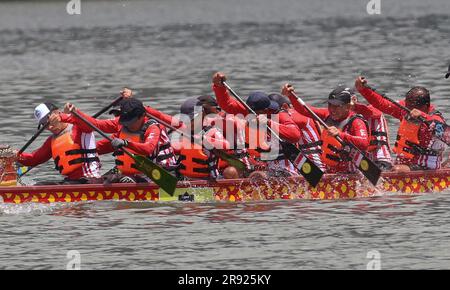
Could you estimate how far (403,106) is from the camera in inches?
974

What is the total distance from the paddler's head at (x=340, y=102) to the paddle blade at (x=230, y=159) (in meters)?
1.99

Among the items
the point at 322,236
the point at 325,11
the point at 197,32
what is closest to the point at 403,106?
the point at 322,236

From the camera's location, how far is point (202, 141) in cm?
2367

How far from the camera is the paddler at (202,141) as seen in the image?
77.9 ft

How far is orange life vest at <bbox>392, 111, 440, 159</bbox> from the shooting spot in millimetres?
24766

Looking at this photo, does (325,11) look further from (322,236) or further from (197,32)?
(322,236)

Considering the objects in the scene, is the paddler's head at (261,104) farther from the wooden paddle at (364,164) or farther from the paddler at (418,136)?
the paddler at (418,136)

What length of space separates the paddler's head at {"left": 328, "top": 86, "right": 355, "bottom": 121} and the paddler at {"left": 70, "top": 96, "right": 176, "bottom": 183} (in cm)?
312

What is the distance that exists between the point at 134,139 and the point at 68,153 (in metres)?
1.23

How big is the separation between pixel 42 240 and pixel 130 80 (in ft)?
86.6

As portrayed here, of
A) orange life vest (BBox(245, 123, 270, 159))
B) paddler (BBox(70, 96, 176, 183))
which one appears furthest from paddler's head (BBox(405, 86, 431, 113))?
paddler (BBox(70, 96, 176, 183))

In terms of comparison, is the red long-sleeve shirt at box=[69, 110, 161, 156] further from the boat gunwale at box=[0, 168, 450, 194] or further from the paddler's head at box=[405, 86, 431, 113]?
the paddler's head at box=[405, 86, 431, 113]

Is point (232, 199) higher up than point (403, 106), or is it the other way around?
→ point (403, 106)

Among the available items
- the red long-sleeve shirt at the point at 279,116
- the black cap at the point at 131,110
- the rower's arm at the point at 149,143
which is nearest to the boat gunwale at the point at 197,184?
the rower's arm at the point at 149,143
